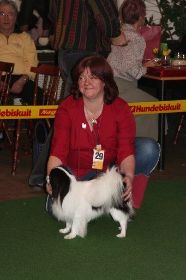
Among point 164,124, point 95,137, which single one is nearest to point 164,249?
point 95,137

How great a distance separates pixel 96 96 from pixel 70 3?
3.52ft

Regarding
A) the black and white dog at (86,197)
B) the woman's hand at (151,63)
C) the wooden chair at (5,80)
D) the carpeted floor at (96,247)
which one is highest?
the woman's hand at (151,63)

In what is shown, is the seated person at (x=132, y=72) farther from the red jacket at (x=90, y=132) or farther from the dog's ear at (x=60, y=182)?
the dog's ear at (x=60, y=182)

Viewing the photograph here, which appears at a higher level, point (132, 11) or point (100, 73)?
point (132, 11)

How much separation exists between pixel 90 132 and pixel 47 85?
242 cm

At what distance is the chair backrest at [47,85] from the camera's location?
6.08 m

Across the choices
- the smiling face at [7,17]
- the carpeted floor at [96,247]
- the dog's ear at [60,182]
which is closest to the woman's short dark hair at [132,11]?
the smiling face at [7,17]

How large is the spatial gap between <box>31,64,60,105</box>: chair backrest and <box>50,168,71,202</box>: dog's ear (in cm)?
215

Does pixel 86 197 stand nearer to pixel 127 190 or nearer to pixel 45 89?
pixel 127 190

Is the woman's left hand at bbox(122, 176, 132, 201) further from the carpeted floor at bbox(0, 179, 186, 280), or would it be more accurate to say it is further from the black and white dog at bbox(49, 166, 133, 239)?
the carpeted floor at bbox(0, 179, 186, 280)

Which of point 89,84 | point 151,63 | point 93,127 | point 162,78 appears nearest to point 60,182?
point 93,127

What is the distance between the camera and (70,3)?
5.02 m

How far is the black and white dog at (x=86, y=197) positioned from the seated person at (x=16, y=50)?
2.84 m

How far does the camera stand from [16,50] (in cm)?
690
